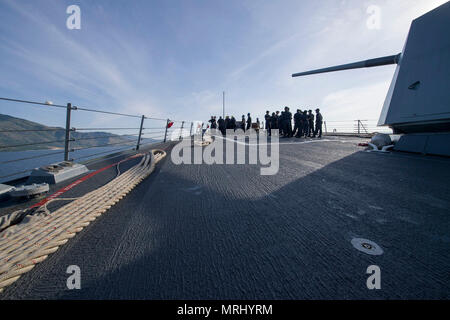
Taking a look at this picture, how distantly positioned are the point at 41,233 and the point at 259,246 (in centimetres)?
144

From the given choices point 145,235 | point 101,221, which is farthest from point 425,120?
point 101,221

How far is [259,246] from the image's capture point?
1.15 meters

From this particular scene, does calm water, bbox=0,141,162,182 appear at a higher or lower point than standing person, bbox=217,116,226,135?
lower

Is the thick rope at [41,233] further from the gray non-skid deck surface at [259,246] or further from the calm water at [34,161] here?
the calm water at [34,161]

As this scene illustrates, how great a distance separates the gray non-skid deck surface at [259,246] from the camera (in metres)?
0.85

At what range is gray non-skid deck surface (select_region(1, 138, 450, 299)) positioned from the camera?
854mm

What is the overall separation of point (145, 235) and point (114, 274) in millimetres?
363

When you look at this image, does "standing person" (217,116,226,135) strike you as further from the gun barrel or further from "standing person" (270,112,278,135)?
the gun barrel

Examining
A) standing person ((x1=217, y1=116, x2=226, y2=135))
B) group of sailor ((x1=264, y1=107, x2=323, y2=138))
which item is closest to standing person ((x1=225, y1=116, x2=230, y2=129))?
standing person ((x1=217, y1=116, x2=226, y2=135))

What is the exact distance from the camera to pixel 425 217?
1450mm

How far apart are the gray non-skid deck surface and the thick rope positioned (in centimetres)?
5

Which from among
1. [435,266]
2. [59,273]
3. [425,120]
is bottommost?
[59,273]

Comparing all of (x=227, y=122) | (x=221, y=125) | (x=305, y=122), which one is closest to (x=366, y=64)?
(x=305, y=122)

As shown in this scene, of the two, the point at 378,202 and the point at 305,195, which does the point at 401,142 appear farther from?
the point at 305,195
